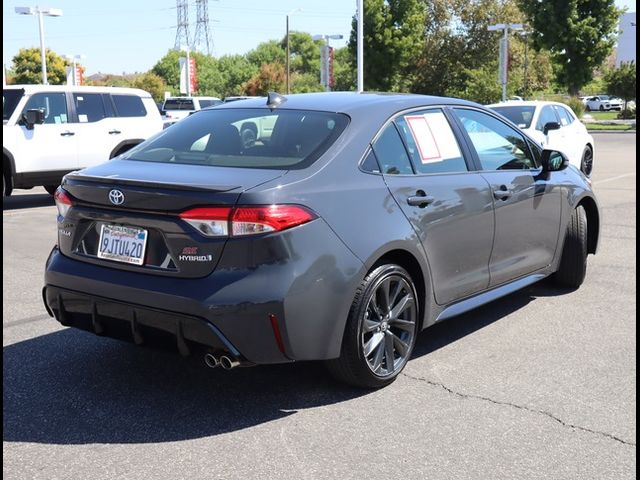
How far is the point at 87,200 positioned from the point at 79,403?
105 centimetres

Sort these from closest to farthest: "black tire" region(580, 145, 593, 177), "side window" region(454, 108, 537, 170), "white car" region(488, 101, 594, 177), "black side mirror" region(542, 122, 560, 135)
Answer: "side window" region(454, 108, 537, 170) → "black side mirror" region(542, 122, 560, 135) → "white car" region(488, 101, 594, 177) → "black tire" region(580, 145, 593, 177)

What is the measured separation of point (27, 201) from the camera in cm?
1330

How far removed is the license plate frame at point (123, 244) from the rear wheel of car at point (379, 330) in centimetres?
109

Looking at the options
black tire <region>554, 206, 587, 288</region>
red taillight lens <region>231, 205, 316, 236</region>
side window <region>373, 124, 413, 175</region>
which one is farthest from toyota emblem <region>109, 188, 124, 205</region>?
black tire <region>554, 206, 587, 288</region>

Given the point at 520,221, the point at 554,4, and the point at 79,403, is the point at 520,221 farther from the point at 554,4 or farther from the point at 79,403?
the point at 554,4

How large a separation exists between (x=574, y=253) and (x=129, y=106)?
9840 millimetres

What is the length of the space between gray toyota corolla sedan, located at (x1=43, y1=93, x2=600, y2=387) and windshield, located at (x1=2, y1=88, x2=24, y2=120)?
326 inches

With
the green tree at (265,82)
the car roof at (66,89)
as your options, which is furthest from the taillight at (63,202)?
the green tree at (265,82)

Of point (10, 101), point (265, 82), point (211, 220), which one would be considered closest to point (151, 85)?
point (265, 82)

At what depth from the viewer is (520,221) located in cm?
522

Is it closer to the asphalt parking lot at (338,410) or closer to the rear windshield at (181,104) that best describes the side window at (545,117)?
the asphalt parking lot at (338,410)

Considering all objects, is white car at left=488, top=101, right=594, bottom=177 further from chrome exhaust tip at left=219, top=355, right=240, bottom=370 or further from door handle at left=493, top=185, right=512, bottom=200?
chrome exhaust tip at left=219, top=355, right=240, bottom=370

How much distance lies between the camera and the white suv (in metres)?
11.9

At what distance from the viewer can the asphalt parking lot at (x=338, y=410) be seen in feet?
10.7
